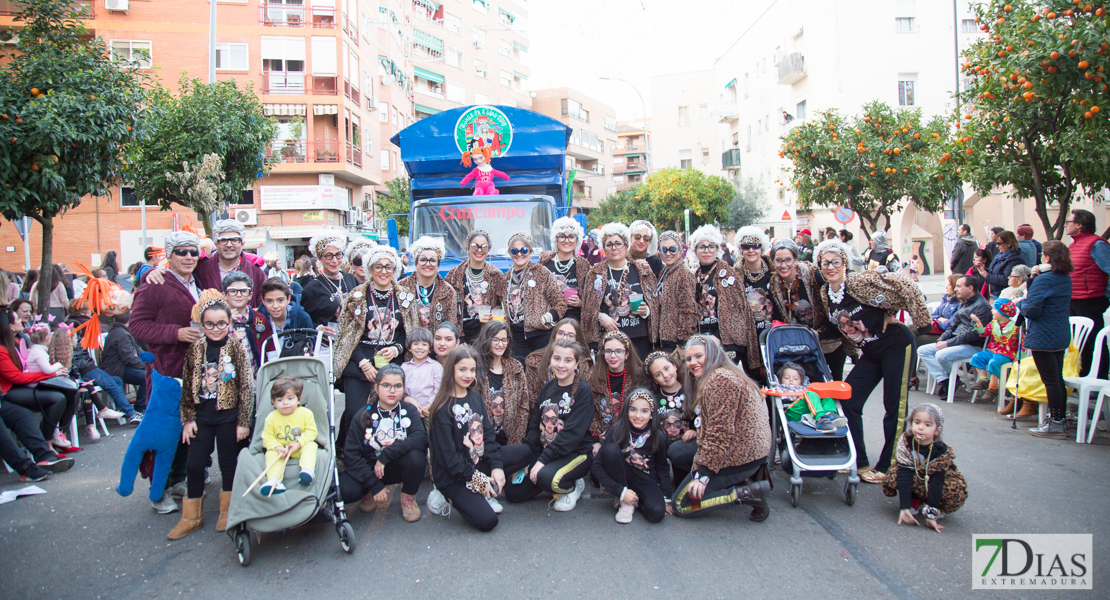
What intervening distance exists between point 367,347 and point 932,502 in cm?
388

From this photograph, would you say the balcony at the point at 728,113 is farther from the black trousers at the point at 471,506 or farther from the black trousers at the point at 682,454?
the black trousers at the point at 471,506

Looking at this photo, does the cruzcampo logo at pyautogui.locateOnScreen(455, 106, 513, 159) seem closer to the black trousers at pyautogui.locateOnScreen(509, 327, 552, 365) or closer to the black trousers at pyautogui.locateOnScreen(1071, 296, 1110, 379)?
the black trousers at pyautogui.locateOnScreen(509, 327, 552, 365)

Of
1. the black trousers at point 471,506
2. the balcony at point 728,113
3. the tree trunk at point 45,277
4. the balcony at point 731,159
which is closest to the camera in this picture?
the black trousers at point 471,506

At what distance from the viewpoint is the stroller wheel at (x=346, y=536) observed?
381 cm

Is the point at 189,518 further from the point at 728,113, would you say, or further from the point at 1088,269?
the point at 728,113

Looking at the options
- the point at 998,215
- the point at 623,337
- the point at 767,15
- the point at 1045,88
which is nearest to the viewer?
the point at 623,337

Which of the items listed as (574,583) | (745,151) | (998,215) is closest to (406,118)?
(745,151)

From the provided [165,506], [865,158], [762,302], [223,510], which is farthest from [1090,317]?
[865,158]

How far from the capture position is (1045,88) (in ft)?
21.5

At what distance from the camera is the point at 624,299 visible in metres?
5.31

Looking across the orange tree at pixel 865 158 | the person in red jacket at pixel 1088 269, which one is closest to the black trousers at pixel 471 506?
the person in red jacket at pixel 1088 269

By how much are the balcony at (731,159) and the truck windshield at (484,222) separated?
3312cm

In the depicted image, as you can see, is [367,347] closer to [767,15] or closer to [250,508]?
[250,508]

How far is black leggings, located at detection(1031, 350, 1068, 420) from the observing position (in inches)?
229
